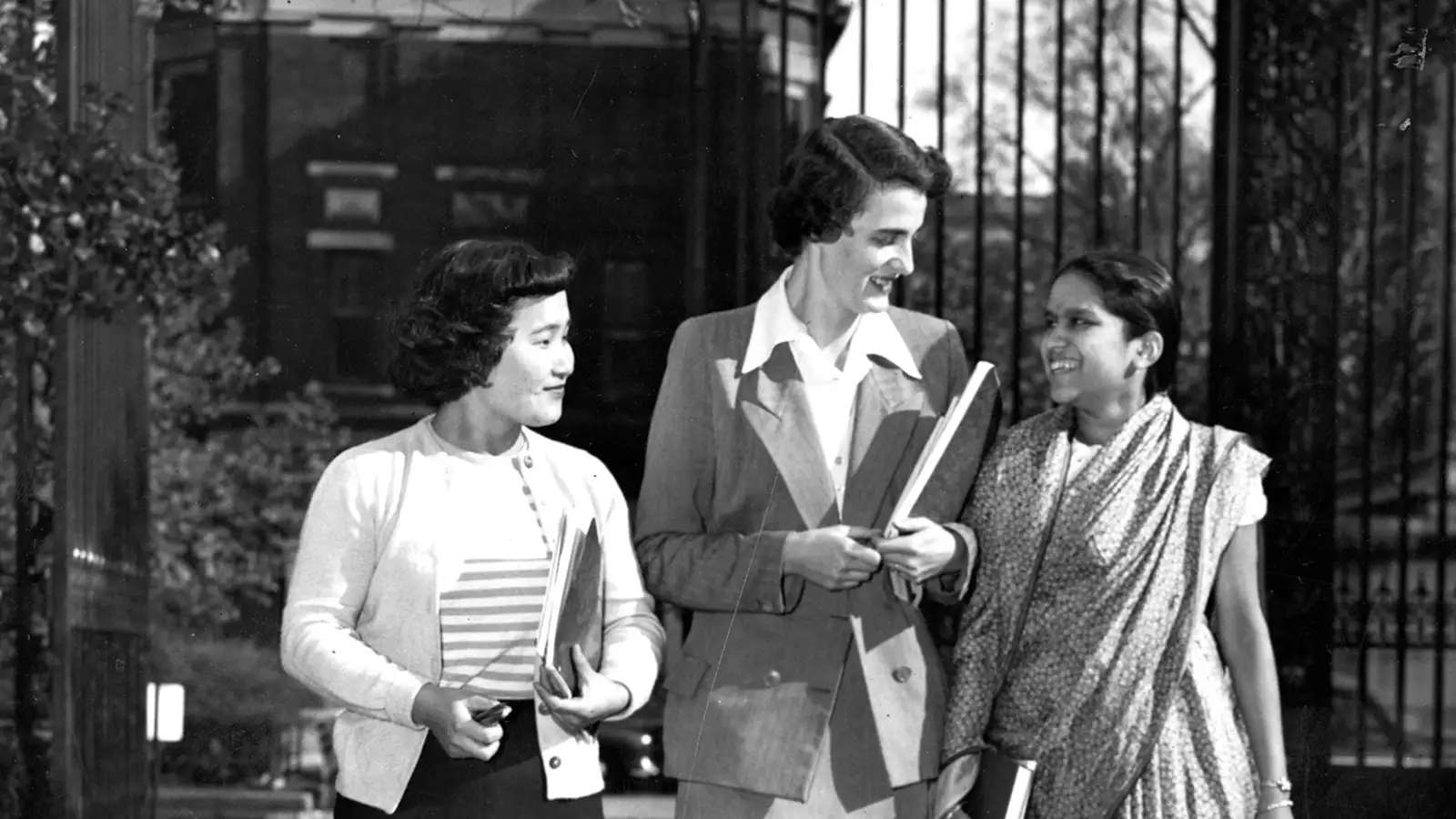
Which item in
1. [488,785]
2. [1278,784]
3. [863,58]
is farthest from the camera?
[863,58]

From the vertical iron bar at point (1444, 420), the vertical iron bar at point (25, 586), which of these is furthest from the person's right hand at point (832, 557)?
the vertical iron bar at point (25, 586)

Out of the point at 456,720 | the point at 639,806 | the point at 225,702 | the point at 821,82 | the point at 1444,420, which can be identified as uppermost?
the point at 821,82

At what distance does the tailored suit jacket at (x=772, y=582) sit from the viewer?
3486 millimetres

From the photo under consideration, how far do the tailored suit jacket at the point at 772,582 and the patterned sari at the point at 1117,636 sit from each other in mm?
114

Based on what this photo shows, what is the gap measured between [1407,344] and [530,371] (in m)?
2.40

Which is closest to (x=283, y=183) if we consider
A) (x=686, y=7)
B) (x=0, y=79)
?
(x=0, y=79)

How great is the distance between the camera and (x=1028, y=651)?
3.49m

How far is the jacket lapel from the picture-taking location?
3.54 m

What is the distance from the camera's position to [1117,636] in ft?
11.2

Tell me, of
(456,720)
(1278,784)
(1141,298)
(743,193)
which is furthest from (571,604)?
(743,193)

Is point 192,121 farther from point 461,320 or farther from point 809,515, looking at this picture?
point 809,515

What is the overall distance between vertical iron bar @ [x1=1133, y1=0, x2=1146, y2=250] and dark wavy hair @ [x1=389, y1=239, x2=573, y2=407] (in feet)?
5.44

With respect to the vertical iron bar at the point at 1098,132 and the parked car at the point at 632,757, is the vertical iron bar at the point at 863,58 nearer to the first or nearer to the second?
the vertical iron bar at the point at 1098,132

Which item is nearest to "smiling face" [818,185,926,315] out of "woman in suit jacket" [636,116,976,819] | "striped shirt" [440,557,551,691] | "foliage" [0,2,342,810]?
"woman in suit jacket" [636,116,976,819]
